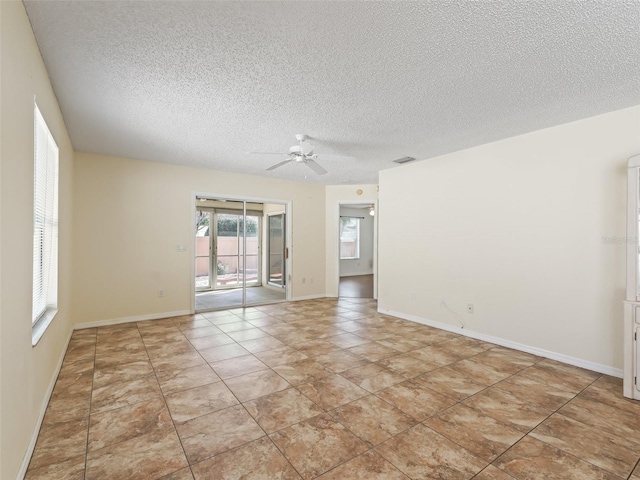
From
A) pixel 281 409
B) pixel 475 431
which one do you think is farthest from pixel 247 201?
pixel 475 431

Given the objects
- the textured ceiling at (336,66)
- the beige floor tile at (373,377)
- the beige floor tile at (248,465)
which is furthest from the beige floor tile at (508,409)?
the textured ceiling at (336,66)

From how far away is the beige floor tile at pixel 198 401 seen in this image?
2314 millimetres

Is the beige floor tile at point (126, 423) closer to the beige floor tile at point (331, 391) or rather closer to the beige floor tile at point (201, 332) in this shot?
the beige floor tile at point (331, 391)

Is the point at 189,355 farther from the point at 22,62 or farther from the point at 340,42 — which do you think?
the point at 340,42

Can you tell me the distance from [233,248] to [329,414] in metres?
5.64

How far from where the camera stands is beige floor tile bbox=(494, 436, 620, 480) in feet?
5.59

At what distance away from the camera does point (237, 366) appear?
319cm

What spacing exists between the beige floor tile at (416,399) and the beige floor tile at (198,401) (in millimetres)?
1294

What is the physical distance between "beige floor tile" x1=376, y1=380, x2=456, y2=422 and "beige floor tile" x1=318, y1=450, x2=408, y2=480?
57cm

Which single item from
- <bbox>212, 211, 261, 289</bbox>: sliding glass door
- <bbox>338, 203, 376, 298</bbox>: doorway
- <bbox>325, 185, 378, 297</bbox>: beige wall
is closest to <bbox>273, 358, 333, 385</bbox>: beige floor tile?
<bbox>325, 185, 378, 297</bbox>: beige wall

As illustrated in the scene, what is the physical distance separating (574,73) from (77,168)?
599 cm

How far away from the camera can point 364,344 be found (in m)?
3.88

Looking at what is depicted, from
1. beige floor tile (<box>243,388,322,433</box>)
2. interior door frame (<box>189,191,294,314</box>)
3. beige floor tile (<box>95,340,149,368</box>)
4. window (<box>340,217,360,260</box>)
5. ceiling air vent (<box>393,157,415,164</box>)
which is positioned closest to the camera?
beige floor tile (<box>243,388,322,433</box>)

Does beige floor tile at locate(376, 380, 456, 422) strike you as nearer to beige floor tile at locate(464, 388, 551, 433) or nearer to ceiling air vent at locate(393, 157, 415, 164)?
beige floor tile at locate(464, 388, 551, 433)
